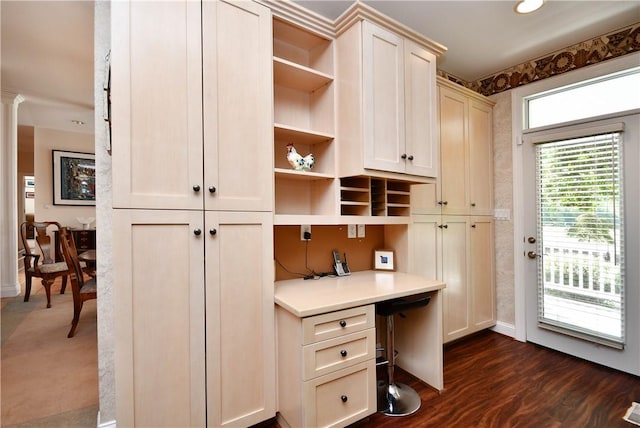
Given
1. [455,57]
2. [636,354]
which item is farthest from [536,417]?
[455,57]

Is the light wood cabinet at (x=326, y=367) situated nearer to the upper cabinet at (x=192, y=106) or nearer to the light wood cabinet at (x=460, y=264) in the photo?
the upper cabinet at (x=192, y=106)

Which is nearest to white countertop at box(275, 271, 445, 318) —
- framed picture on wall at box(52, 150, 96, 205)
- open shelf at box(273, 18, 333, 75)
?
open shelf at box(273, 18, 333, 75)

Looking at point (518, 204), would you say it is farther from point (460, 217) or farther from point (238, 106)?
point (238, 106)

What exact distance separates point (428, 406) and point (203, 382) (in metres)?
1.42

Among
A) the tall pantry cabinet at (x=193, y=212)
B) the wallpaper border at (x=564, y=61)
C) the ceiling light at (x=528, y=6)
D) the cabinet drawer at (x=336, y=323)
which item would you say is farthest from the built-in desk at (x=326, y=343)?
the wallpaper border at (x=564, y=61)

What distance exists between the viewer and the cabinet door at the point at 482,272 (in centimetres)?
293

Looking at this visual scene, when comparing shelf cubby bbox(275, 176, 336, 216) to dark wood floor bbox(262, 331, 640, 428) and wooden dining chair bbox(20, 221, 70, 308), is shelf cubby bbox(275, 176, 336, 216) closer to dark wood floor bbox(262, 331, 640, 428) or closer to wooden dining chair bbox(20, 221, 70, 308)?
dark wood floor bbox(262, 331, 640, 428)

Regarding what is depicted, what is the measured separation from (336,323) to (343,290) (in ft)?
0.94

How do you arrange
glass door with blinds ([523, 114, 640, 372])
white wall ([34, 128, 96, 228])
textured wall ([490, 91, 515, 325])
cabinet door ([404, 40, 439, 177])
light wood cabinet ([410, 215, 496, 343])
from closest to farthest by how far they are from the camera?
cabinet door ([404, 40, 439, 177]) → glass door with blinds ([523, 114, 640, 372]) → light wood cabinet ([410, 215, 496, 343]) → textured wall ([490, 91, 515, 325]) → white wall ([34, 128, 96, 228])

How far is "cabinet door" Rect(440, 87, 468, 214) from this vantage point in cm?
271

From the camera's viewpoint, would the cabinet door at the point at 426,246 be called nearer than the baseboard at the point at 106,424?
No

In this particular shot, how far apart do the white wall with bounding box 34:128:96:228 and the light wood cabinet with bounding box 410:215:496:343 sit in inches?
254

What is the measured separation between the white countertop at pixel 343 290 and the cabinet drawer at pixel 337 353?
0.58ft

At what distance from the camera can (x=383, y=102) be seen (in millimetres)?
1956
